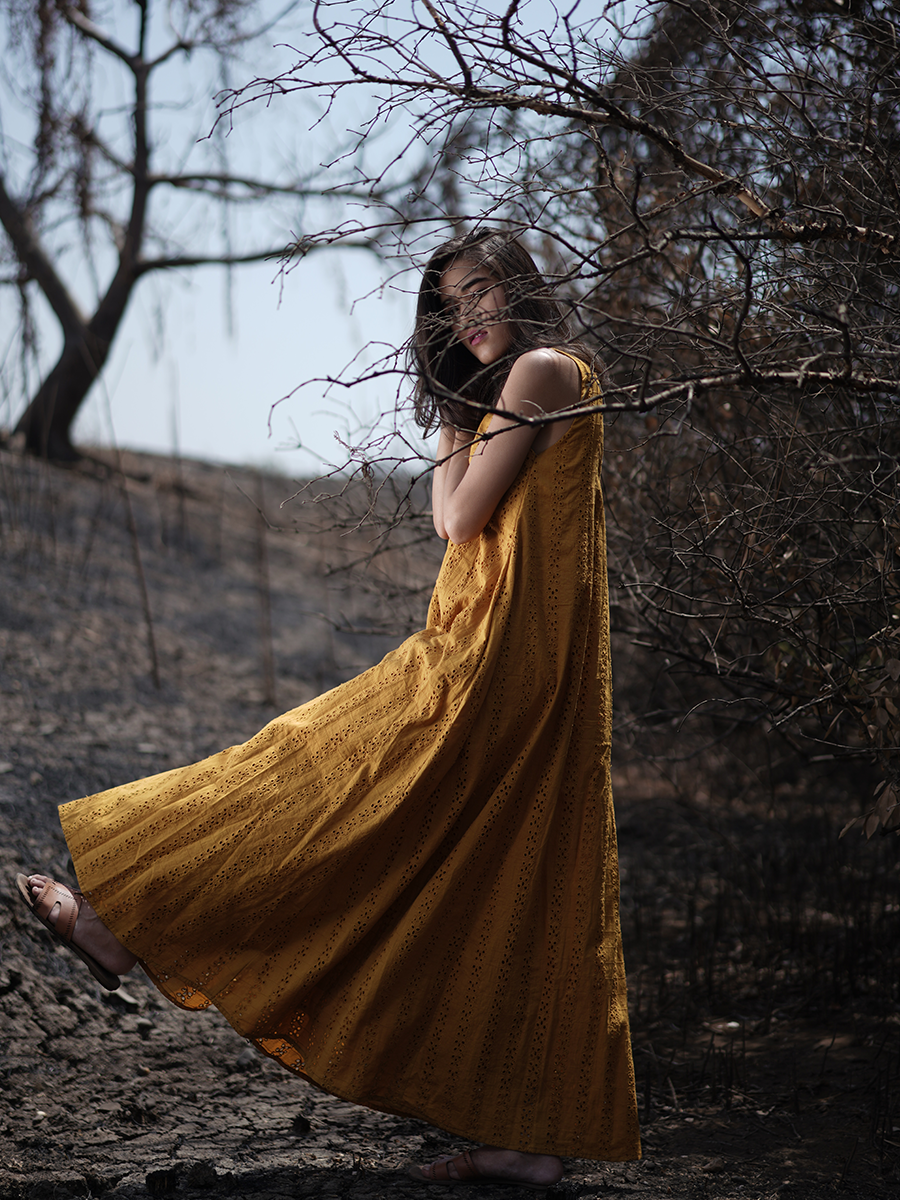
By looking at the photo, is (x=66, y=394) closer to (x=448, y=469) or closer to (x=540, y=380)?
(x=448, y=469)

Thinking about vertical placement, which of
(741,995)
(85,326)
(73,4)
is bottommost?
(741,995)

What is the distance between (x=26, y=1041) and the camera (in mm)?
2379

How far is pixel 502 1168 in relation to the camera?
188 centimetres

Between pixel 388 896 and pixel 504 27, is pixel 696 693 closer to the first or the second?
pixel 388 896

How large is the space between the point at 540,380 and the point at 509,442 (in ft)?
0.41

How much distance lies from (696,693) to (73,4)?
7.41 metres

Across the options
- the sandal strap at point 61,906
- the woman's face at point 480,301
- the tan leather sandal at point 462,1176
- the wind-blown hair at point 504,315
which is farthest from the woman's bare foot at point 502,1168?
the woman's face at point 480,301

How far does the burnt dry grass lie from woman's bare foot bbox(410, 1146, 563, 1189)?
0.15 ft

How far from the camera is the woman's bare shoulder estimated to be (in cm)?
179

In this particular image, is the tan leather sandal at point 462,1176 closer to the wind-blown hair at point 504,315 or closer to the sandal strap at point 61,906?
the sandal strap at point 61,906

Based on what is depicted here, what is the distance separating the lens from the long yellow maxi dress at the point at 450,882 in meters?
1.81

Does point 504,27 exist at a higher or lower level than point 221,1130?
higher

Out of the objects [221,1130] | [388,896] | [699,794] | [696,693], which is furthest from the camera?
[699,794]

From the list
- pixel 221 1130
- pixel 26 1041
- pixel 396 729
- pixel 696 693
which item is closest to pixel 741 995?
pixel 696 693
